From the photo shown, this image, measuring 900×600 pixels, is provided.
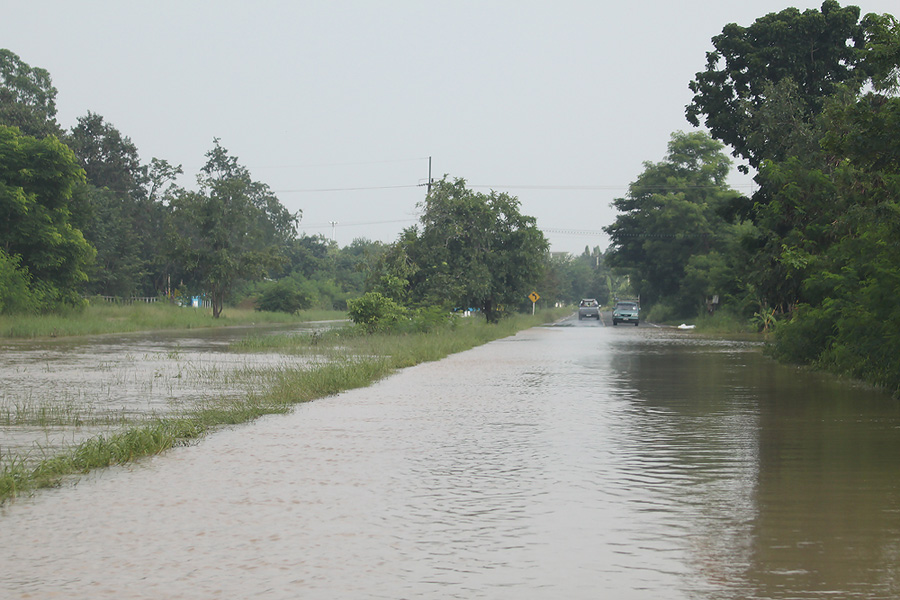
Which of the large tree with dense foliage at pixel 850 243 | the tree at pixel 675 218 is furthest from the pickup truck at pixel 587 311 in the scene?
the large tree with dense foliage at pixel 850 243

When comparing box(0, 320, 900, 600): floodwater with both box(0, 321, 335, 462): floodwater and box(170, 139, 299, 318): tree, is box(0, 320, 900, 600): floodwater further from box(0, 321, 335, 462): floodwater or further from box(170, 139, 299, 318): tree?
box(170, 139, 299, 318): tree

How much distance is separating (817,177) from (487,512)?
71.2ft

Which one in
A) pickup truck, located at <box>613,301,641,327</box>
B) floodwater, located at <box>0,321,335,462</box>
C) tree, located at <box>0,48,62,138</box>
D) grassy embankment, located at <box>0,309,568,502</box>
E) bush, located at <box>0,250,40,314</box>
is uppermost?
tree, located at <box>0,48,62,138</box>

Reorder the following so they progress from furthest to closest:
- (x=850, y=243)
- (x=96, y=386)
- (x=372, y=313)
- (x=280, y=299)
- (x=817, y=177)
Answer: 1. (x=280, y=299)
2. (x=372, y=313)
3. (x=817, y=177)
4. (x=850, y=243)
5. (x=96, y=386)

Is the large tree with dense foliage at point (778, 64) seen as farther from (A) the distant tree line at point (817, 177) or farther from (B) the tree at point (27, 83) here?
(B) the tree at point (27, 83)

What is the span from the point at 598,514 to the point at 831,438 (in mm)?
5608

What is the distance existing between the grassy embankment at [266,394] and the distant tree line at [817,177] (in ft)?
31.7

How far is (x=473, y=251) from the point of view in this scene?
171 ft

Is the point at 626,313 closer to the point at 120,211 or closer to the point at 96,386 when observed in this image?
the point at 120,211

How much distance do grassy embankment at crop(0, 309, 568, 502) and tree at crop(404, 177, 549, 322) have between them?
11712 mm

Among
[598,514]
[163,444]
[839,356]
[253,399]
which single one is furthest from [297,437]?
[839,356]

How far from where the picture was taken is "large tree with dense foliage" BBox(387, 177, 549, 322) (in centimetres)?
5003

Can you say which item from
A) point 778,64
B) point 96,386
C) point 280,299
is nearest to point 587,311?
point 280,299

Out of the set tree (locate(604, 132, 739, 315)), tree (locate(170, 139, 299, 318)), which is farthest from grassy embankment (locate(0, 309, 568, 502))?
tree (locate(604, 132, 739, 315))
